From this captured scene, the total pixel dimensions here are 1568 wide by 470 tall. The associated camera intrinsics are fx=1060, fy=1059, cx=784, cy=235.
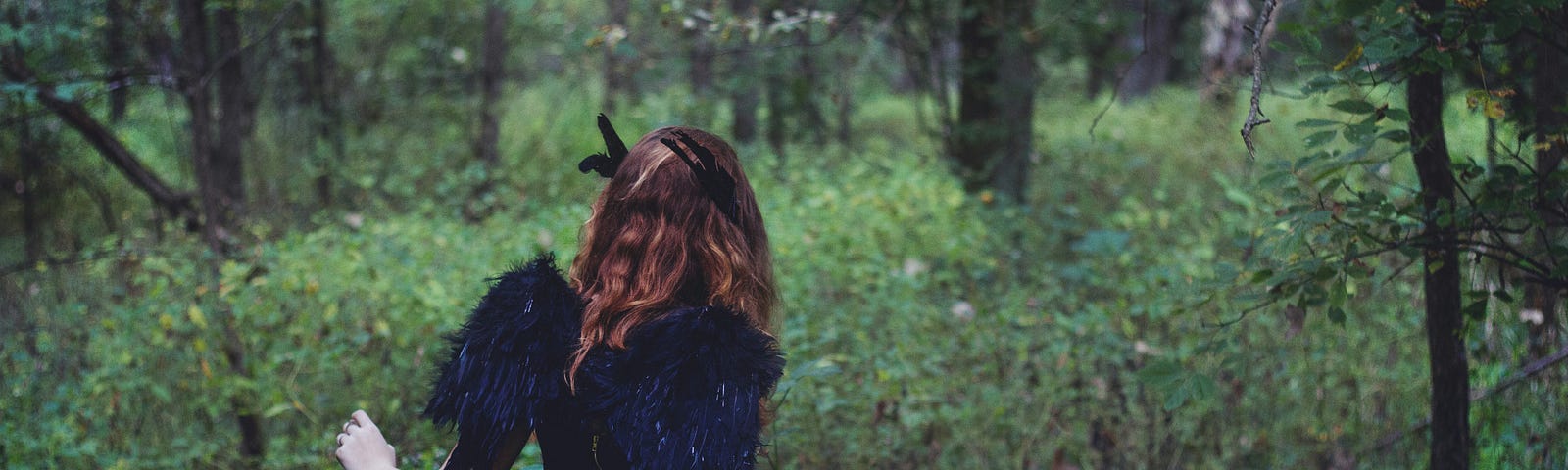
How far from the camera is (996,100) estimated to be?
7375 millimetres

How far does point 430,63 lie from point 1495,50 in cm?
958

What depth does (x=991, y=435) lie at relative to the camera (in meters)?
4.14

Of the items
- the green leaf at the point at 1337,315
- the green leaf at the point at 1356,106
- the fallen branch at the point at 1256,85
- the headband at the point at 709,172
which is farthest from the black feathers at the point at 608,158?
the green leaf at the point at 1337,315

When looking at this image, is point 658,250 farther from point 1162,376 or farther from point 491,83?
point 491,83

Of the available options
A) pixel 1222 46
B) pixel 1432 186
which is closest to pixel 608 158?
pixel 1432 186

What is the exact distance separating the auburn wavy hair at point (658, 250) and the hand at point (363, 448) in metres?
0.37

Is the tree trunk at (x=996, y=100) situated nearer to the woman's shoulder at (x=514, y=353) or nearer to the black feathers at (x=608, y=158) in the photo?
the black feathers at (x=608, y=158)

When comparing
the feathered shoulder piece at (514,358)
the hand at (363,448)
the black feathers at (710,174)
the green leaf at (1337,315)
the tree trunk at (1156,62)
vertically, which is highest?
the tree trunk at (1156,62)

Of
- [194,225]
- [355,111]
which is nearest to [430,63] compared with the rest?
[355,111]

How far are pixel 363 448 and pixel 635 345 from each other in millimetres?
535

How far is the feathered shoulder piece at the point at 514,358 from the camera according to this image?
197 cm

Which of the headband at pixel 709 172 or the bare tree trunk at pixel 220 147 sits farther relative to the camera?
the bare tree trunk at pixel 220 147

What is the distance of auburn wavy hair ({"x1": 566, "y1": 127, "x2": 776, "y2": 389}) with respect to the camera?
196 centimetres

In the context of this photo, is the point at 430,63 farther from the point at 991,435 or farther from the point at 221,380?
the point at 991,435
